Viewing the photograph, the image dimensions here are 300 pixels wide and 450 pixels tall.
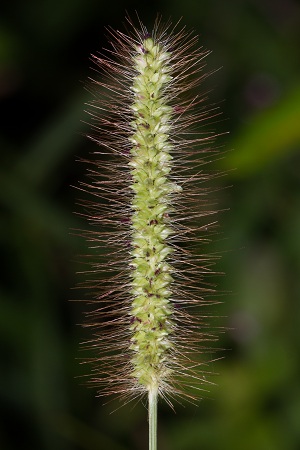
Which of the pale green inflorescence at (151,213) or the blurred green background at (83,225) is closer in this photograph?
the pale green inflorescence at (151,213)

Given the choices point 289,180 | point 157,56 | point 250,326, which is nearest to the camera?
point 157,56

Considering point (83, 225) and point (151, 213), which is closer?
point (151, 213)

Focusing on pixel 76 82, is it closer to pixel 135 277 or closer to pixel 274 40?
pixel 274 40

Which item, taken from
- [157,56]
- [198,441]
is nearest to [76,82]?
[198,441]

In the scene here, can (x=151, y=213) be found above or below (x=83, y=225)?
below
